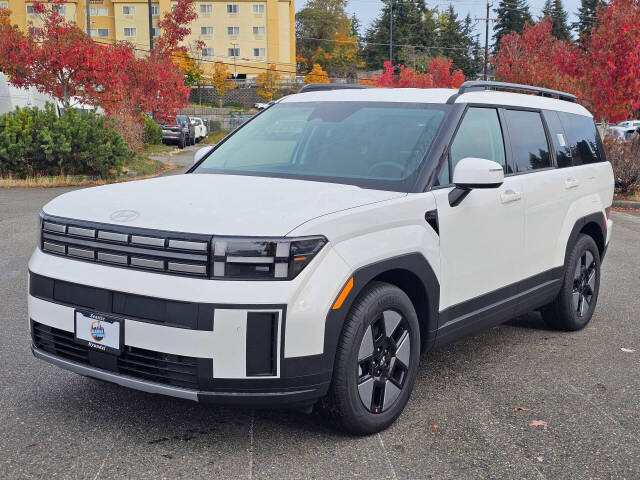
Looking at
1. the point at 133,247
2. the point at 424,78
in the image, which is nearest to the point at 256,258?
the point at 133,247

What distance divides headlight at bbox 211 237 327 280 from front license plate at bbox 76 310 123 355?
57 centimetres

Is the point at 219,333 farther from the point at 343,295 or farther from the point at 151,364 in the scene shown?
the point at 343,295

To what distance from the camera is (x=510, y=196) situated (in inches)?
205

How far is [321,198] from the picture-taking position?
4102mm

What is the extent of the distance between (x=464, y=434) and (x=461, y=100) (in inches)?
81.9

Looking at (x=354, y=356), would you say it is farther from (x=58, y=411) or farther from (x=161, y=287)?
(x=58, y=411)

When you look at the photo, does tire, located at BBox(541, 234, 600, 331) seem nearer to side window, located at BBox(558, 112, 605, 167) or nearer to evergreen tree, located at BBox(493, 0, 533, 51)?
side window, located at BBox(558, 112, 605, 167)

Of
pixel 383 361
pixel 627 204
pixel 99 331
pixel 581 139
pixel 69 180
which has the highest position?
pixel 581 139

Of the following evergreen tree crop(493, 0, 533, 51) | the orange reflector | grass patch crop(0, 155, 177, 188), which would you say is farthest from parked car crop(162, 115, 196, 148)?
evergreen tree crop(493, 0, 533, 51)

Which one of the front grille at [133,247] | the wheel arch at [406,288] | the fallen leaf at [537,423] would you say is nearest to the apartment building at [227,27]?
the wheel arch at [406,288]

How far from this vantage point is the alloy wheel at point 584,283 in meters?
6.41

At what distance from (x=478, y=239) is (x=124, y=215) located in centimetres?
218

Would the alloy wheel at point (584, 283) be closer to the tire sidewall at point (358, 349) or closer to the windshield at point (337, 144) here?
the windshield at point (337, 144)

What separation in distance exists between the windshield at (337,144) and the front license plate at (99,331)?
1.57 m
